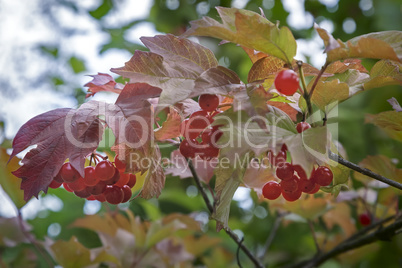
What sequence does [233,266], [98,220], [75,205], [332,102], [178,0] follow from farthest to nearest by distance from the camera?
[178,0] < [75,205] < [233,266] < [98,220] < [332,102]

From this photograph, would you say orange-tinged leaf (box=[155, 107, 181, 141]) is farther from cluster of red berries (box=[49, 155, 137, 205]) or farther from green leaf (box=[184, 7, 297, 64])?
green leaf (box=[184, 7, 297, 64])

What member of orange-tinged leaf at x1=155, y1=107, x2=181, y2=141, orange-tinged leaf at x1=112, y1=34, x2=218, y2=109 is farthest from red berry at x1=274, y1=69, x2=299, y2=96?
orange-tinged leaf at x1=155, y1=107, x2=181, y2=141

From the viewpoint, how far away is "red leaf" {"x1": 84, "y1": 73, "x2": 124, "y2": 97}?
35.0 inches

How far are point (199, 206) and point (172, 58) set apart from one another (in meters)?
1.25

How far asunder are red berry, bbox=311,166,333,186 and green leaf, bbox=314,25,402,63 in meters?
0.24

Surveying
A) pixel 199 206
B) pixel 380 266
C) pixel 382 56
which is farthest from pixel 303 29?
pixel 382 56

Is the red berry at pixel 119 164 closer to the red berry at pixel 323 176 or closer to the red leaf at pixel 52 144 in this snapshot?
the red leaf at pixel 52 144

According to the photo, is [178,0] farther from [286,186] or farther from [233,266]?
[286,186]

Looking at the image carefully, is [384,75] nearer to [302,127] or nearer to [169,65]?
[302,127]

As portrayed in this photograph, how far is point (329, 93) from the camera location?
0.80 m

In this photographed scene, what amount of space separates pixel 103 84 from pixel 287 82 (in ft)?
1.41

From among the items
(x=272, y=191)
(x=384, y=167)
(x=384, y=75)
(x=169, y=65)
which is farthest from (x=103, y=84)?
(x=384, y=167)

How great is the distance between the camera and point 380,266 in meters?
1.92

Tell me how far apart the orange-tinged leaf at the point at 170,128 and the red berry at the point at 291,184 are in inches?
10.9
